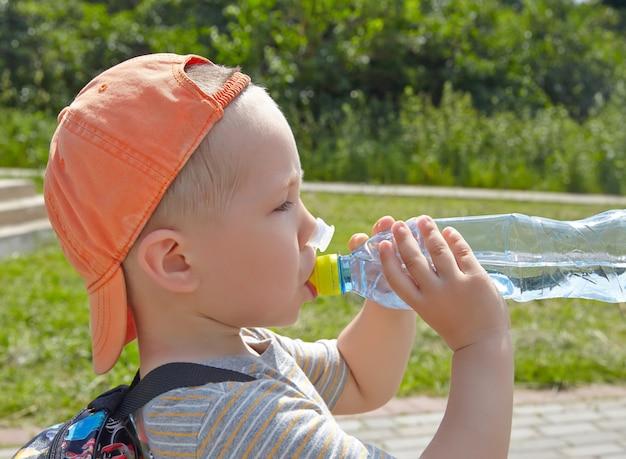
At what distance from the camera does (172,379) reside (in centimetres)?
170

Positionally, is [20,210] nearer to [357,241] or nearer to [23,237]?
[23,237]

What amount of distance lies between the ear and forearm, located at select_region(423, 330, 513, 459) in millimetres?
560

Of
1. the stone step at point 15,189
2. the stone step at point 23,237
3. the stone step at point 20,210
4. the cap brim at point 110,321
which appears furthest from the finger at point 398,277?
the stone step at point 15,189

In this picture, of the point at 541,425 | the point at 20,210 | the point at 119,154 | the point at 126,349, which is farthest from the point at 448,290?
the point at 20,210

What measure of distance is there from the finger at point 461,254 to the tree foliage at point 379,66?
9.47 m

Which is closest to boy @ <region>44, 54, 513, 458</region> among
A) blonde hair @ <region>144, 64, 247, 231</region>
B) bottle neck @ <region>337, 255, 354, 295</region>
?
blonde hair @ <region>144, 64, 247, 231</region>

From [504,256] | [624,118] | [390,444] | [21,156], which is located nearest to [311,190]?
[21,156]

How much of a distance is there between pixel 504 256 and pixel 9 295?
4111 mm

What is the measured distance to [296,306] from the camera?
1.83 m

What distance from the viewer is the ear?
5.55ft

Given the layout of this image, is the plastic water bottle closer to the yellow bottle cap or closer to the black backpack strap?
the yellow bottle cap

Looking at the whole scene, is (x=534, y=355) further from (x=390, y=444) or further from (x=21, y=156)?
(x=21, y=156)

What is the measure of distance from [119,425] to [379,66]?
1266cm

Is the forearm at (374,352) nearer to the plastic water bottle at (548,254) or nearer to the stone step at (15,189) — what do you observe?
the plastic water bottle at (548,254)
